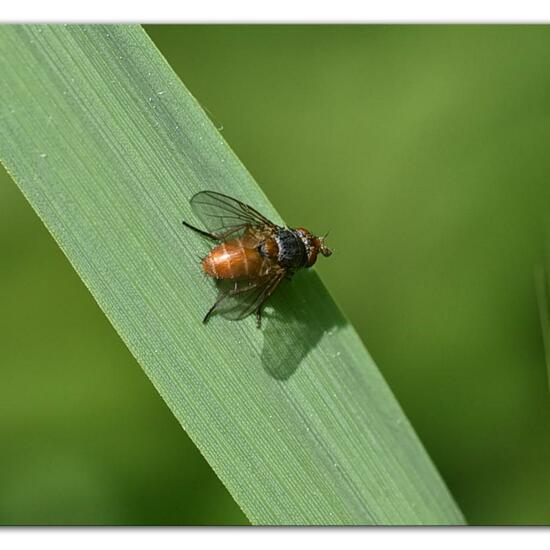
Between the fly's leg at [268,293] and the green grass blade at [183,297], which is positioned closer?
the green grass blade at [183,297]

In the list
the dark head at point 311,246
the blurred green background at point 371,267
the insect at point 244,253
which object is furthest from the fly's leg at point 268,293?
the blurred green background at point 371,267

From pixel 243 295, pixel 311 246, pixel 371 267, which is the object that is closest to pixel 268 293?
pixel 243 295

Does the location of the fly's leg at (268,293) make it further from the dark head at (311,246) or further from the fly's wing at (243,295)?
the dark head at (311,246)

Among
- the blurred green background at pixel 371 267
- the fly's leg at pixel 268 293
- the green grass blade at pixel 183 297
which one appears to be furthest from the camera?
the blurred green background at pixel 371 267

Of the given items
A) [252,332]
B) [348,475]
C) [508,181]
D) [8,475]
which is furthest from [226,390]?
[508,181]

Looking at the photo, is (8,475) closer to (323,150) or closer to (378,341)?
(378,341)

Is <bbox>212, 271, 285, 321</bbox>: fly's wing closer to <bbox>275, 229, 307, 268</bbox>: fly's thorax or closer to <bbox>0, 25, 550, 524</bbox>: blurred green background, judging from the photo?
<bbox>275, 229, 307, 268</bbox>: fly's thorax

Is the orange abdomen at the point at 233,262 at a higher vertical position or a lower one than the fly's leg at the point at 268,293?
higher

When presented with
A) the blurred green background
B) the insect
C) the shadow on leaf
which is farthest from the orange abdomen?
the blurred green background
